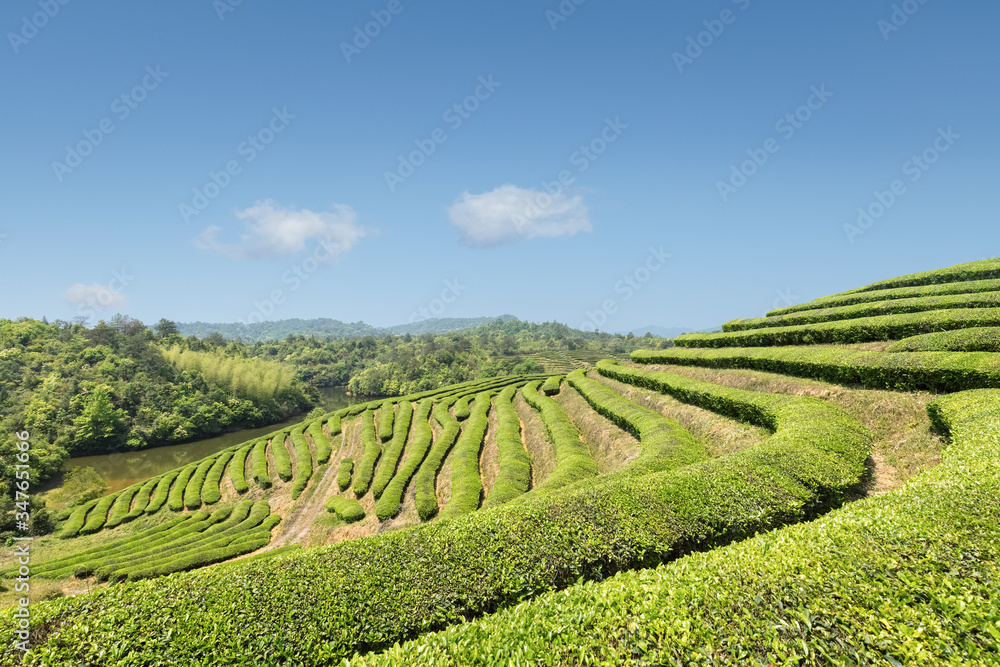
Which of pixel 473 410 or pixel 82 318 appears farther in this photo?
pixel 82 318

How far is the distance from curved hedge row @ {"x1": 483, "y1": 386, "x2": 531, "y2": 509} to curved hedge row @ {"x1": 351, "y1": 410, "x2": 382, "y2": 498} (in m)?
10.3

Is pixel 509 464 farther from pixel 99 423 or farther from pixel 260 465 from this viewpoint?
pixel 99 423

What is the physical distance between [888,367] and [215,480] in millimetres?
52833

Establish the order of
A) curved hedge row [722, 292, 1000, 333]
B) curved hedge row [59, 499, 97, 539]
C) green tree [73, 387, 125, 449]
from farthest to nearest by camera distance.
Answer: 1. green tree [73, 387, 125, 449]
2. curved hedge row [59, 499, 97, 539]
3. curved hedge row [722, 292, 1000, 333]

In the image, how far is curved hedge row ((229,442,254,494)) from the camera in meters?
37.1

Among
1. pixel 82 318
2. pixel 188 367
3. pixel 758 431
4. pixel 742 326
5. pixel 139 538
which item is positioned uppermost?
pixel 82 318

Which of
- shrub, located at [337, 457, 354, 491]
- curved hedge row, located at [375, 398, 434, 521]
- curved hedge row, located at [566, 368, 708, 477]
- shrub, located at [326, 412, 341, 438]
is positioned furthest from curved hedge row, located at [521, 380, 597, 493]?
shrub, located at [326, 412, 341, 438]

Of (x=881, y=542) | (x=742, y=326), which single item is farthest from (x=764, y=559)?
(x=742, y=326)

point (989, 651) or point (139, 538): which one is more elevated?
point (989, 651)

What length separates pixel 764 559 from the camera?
21.8 ft

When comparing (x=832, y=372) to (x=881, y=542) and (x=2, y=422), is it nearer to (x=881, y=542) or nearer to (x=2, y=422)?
(x=881, y=542)

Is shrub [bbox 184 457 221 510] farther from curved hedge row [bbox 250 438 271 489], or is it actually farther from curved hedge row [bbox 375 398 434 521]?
curved hedge row [bbox 375 398 434 521]

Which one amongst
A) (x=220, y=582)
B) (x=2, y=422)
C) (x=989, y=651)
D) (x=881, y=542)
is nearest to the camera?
(x=989, y=651)

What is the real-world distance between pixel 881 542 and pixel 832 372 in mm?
15434
